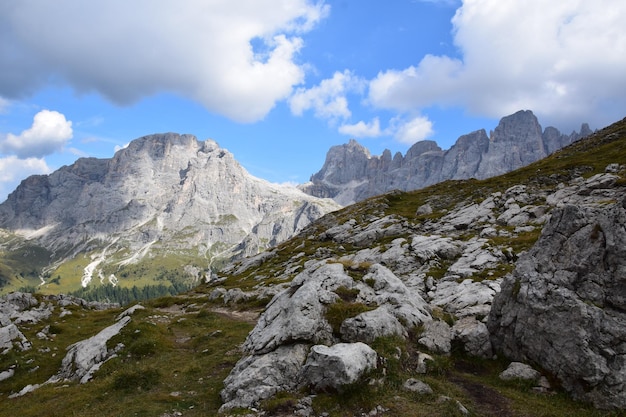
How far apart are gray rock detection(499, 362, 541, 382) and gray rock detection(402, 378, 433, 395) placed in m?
5.14

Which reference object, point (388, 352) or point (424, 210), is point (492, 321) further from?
point (424, 210)

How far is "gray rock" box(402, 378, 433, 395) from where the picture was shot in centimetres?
1945

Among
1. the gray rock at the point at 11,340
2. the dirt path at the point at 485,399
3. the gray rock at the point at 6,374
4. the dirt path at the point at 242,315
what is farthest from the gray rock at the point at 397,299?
the gray rock at the point at 11,340

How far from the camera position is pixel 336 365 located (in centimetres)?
1967

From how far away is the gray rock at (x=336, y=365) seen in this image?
63.7 ft

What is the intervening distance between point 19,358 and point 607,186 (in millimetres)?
87156

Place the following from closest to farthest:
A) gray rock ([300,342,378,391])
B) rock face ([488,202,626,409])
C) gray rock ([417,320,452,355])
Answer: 1. rock face ([488,202,626,409])
2. gray rock ([300,342,378,391])
3. gray rock ([417,320,452,355])

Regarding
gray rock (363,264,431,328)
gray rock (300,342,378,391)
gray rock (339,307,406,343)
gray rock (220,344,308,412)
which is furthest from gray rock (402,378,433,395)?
gray rock (220,344,308,412)

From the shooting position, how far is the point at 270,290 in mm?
60531

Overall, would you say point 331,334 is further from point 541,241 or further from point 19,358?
point 19,358

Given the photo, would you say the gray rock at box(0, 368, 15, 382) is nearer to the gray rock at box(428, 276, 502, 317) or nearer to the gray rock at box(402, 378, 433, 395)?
the gray rock at box(402, 378, 433, 395)

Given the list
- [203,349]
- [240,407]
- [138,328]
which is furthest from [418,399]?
[138,328]

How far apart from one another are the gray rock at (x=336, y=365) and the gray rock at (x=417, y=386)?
2019 mm

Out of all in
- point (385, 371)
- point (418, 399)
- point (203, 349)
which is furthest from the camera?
point (203, 349)
